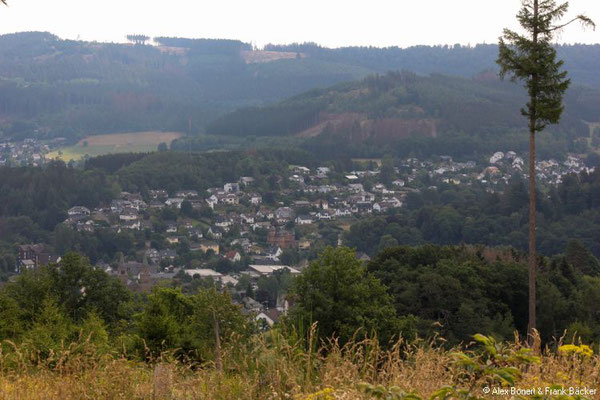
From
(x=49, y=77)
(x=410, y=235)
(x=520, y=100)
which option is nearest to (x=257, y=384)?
(x=410, y=235)

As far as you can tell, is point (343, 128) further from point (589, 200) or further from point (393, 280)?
point (393, 280)

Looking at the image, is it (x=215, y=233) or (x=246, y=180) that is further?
(x=246, y=180)

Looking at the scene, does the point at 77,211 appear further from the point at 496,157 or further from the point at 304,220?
the point at 496,157

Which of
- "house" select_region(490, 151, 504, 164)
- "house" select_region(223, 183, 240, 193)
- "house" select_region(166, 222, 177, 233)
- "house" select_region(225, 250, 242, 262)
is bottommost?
"house" select_region(166, 222, 177, 233)

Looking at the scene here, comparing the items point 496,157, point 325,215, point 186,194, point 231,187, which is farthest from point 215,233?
point 496,157

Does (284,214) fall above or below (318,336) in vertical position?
below

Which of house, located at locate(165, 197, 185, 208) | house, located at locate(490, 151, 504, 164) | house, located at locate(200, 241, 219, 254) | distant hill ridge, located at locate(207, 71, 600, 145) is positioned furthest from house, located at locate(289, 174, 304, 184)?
house, located at locate(490, 151, 504, 164)

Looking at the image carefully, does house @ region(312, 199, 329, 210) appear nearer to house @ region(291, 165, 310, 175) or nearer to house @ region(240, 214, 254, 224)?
house @ region(240, 214, 254, 224)
